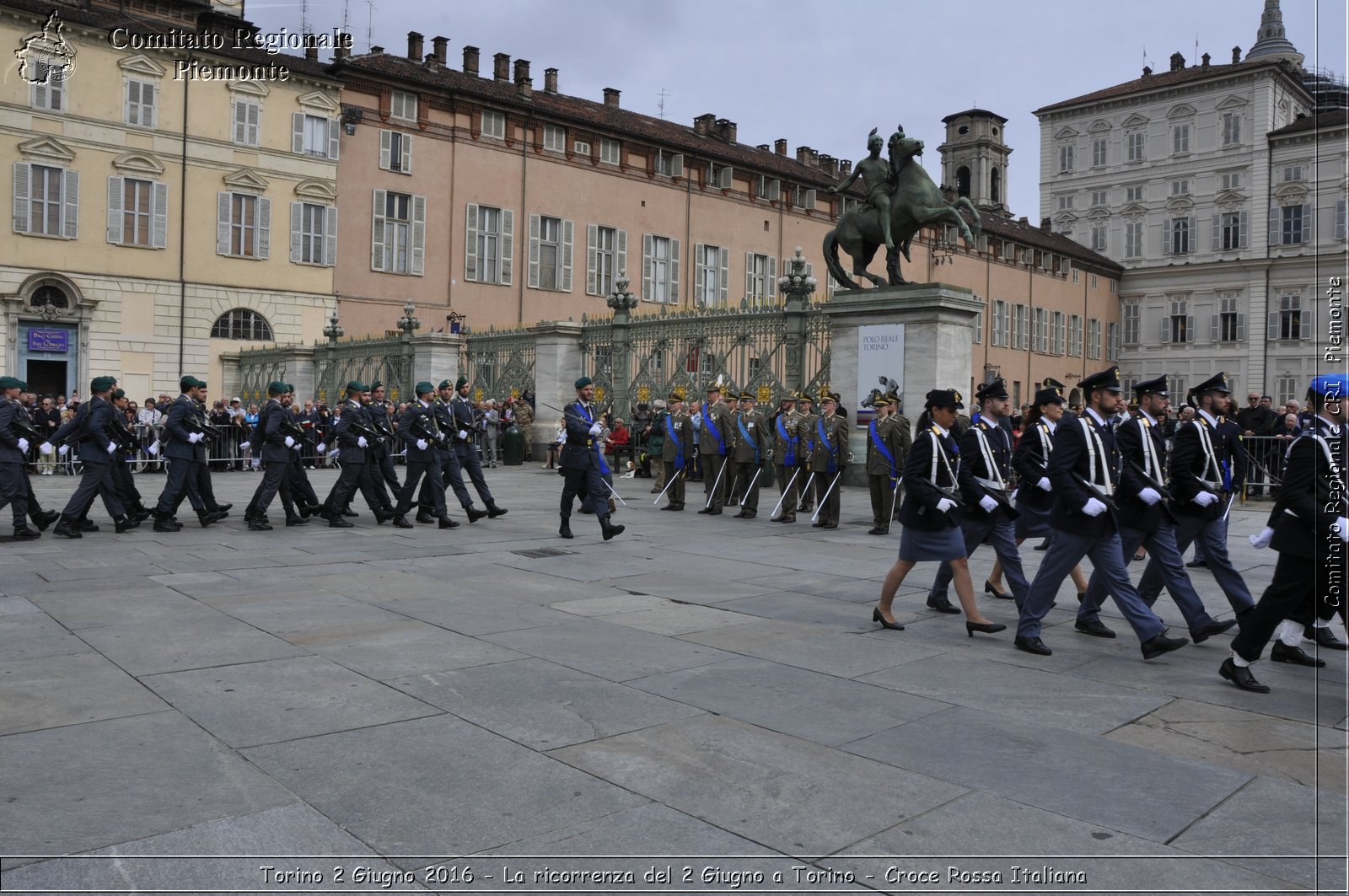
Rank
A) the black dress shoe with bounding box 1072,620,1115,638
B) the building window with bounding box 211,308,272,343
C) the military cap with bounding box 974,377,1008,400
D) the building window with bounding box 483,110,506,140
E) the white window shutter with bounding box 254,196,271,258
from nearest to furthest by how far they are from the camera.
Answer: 1. the black dress shoe with bounding box 1072,620,1115,638
2. the military cap with bounding box 974,377,1008,400
3. the building window with bounding box 211,308,272,343
4. the white window shutter with bounding box 254,196,271,258
5. the building window with bounding box 483,110,506,140

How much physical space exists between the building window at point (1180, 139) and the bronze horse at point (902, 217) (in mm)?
45856

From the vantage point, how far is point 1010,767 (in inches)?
187

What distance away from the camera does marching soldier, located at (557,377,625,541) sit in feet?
40.5

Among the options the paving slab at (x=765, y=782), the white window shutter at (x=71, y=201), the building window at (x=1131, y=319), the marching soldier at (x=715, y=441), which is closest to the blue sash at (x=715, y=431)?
the marching soldier at (x=715, y=441)

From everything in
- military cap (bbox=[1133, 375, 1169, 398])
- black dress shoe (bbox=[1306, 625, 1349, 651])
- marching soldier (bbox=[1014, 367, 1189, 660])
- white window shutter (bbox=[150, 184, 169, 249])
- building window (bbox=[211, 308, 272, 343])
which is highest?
white window shutter (bbox=[150, 184, 169, 249])

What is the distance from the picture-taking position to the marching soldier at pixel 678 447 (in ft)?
53.9

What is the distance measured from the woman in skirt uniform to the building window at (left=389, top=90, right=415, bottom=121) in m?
33.0

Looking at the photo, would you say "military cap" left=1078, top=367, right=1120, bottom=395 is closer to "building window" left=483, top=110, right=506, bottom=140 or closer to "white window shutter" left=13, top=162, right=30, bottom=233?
"white window shutter" left=13, top=162, right=30, bottom=233

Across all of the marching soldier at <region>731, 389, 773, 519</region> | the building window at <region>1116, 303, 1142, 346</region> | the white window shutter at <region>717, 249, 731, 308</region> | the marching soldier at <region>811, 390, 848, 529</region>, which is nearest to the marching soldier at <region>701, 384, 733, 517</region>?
the marching soldier at <region>731, 389, 773, 519</region>

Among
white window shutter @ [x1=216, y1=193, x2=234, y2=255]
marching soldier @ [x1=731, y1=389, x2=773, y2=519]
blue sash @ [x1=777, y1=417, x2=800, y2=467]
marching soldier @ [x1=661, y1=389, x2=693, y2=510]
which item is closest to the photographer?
blue sash @ [x1=777, y1=417, x2=800, y2=467]

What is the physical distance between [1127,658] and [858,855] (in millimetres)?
3921

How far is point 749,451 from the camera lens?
1566cm

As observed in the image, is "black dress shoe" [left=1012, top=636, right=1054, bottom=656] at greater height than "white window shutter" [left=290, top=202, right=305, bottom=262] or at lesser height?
lesser

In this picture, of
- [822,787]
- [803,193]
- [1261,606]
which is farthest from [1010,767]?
[803,193]
